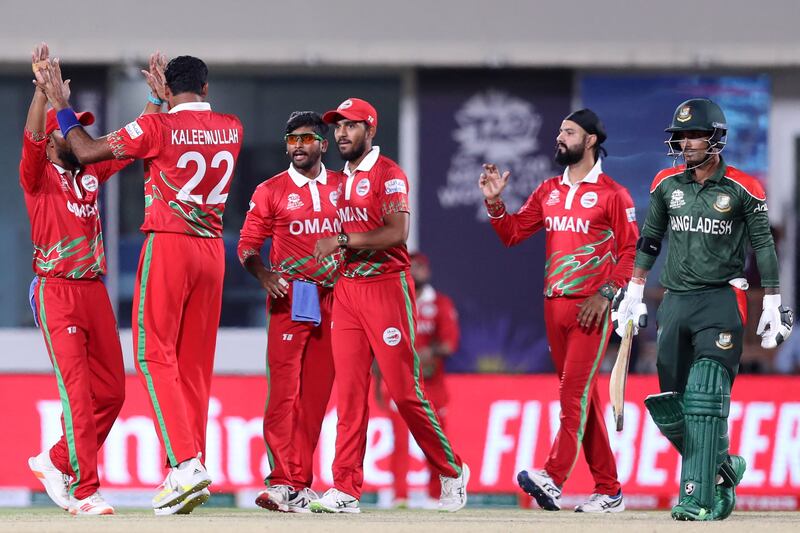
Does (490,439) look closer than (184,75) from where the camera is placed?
No

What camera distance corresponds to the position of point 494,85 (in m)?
15.7

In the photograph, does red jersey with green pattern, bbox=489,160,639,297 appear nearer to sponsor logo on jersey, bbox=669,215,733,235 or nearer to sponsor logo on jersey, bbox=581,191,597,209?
sponsor logo on jersey, bbox=581,191,597,209

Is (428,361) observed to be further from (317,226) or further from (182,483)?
(182,483)

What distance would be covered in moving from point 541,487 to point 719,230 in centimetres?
200

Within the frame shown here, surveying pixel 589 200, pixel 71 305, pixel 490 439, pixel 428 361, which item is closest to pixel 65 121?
pixel 71 305

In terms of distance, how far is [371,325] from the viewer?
8.96m

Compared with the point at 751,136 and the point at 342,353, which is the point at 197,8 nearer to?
the point at 751,136

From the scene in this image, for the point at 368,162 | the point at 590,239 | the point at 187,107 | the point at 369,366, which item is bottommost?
the point at 369,366

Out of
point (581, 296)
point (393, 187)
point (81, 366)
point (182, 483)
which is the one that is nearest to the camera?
point (182, 483)

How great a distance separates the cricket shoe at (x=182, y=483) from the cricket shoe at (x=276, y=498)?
0.98 meters

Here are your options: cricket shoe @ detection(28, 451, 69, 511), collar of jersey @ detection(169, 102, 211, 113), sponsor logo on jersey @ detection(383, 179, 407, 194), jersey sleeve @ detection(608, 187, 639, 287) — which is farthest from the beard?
cricket shoe @ detection(28, 451, 69, 511)

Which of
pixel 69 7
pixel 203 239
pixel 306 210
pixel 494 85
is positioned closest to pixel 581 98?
pixel 494 85

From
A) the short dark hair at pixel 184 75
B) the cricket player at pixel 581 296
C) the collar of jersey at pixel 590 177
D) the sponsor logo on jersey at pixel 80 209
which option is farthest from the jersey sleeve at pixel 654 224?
the sponsor logo on jersey at pixel 80 209

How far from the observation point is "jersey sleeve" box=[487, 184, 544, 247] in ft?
31.5
